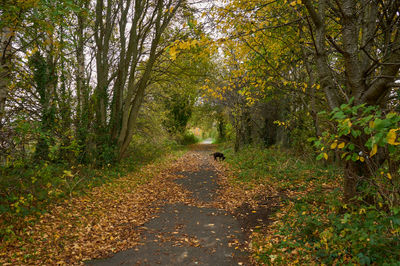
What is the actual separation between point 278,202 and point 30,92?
8740 mm

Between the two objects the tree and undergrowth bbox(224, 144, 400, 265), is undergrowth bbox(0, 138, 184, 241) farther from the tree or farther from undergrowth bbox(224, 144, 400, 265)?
the tree

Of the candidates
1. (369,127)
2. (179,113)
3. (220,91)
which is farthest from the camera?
(179,113)

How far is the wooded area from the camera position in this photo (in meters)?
3.55

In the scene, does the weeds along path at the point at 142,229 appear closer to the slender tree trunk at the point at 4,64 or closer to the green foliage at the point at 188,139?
the slender tree trunk at the point at 4,64

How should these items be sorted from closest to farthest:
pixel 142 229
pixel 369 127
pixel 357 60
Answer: pixel 369 127 → pixel 357 60 → pixel 142 229

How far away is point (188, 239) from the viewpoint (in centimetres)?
486

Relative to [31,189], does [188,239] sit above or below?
below

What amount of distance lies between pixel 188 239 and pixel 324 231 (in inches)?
105

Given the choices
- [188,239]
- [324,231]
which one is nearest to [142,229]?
[188,239]

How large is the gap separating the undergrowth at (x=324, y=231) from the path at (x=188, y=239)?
543mm

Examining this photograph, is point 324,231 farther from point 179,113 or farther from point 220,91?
point 179,113

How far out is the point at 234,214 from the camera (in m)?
6.16

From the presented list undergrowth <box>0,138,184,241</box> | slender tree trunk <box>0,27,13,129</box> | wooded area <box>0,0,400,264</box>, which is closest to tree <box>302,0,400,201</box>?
wooded area <box>0,0,400,264</box>

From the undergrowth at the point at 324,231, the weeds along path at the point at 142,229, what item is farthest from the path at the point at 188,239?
the undergrowth at the point at 324,231
